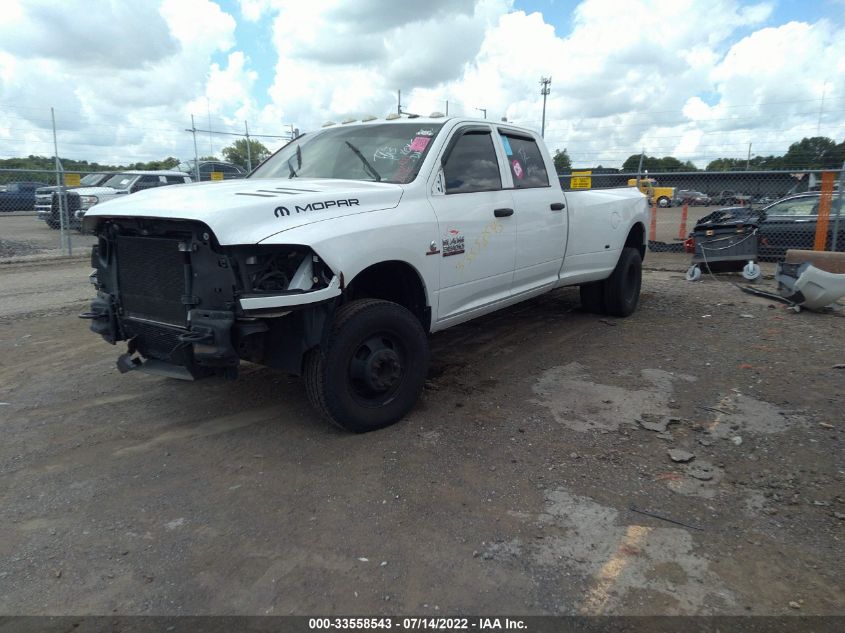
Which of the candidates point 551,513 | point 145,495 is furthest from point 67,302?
point 551,513

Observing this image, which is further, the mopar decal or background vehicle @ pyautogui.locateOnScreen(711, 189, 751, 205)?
background vehicle @ pyautogui.locateOnScreen(711, 189, 751, 205)

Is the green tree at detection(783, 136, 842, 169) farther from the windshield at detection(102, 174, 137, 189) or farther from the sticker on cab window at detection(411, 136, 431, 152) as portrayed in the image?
the windshield at detection(102, 174, 137, 189)

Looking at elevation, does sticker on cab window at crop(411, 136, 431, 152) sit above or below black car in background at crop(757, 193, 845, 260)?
above

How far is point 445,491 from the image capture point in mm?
3076

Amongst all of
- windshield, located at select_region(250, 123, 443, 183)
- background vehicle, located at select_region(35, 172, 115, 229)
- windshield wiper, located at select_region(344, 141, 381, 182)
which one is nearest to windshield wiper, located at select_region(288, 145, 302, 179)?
windshield, located at select_region(250, 123, 443, 183)

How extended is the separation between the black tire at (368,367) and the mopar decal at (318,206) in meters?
0.60

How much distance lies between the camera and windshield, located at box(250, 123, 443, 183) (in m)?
4.14

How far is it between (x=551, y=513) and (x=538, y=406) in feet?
4.40

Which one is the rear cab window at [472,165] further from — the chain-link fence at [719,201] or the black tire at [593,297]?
the black tire at [593,297]

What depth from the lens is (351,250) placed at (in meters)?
3.31

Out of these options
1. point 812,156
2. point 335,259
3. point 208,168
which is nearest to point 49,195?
point 208,168

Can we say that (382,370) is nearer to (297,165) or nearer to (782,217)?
(297,165)

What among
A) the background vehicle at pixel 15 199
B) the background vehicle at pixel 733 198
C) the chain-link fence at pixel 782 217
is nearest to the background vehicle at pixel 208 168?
the background vehicle at pixel 15 199

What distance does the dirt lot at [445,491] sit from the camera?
93.1 inches
